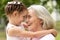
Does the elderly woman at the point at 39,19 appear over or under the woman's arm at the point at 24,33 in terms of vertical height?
over

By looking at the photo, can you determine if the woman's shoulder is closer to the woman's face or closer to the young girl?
the young girl

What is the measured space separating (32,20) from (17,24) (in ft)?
0.68

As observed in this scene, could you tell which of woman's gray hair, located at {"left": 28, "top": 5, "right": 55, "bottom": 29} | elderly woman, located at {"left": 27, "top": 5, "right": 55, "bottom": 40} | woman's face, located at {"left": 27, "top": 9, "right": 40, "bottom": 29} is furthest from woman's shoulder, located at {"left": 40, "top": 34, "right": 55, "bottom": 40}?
woman's face, located at {"left": 27, "top": 9, "right": 40, "bottom": 29}

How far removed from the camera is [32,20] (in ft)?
12.8

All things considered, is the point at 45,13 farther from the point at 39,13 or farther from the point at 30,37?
the point at 30,37

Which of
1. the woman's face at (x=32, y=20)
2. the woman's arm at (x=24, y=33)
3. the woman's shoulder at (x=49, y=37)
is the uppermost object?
the woman's face at (x=32, y=20)

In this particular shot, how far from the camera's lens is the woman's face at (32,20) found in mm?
3891

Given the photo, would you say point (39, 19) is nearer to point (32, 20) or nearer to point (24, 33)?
point (32, 20)

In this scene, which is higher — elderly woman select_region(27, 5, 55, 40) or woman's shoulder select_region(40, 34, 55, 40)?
elderly woman select_region(27, 5, 55, 40)

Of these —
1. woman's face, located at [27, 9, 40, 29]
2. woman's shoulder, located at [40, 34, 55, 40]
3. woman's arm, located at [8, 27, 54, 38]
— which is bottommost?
woman's shoulder, located at [40, 34, 55, 40]

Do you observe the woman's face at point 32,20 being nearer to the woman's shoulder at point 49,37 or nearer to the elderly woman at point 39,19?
the elderly woman at point 39,19

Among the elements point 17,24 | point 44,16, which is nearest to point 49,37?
point 44,16

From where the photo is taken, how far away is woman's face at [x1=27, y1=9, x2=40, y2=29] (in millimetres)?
3891

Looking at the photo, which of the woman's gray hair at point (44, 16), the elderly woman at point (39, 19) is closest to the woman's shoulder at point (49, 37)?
the elderly woman at point (39, 19)
